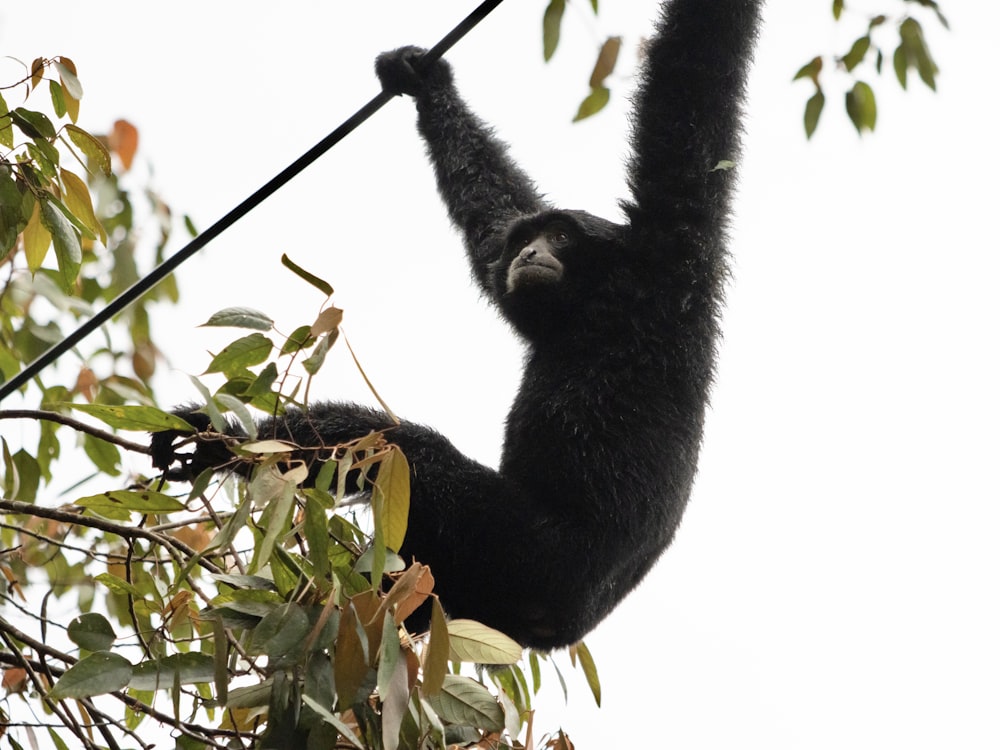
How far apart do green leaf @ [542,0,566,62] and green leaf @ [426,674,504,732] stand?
229 cm

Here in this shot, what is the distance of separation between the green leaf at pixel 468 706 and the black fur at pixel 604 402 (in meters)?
1.21

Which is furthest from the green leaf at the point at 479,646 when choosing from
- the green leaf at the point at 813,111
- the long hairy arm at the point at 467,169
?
the long hairy arm at the point at 467,169

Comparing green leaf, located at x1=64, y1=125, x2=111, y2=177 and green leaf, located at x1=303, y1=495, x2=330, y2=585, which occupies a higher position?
green leaf, located at x1=64, y1=125, x2=111, y2=177

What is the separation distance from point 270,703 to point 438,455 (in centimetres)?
163

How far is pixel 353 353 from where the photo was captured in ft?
7.04

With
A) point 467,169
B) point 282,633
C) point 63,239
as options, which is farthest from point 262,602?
point 467,169

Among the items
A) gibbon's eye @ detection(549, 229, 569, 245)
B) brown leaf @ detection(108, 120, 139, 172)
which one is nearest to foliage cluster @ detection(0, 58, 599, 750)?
brown leaf @ detection(108, 120, 139, 172)

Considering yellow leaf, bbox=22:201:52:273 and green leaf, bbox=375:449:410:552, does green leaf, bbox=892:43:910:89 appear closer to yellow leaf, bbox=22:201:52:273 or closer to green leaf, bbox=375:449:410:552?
green leaf, bbox=375:449:410:552

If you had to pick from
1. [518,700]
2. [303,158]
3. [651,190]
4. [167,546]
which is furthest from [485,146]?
[167,546]

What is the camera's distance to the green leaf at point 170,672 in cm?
206

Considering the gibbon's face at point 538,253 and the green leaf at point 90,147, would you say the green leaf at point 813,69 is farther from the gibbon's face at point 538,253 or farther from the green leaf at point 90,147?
the green leaf at point 90,147

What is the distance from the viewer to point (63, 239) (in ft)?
8.96

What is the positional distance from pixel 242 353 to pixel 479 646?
0.83m

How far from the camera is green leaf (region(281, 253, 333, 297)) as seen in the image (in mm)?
2170
